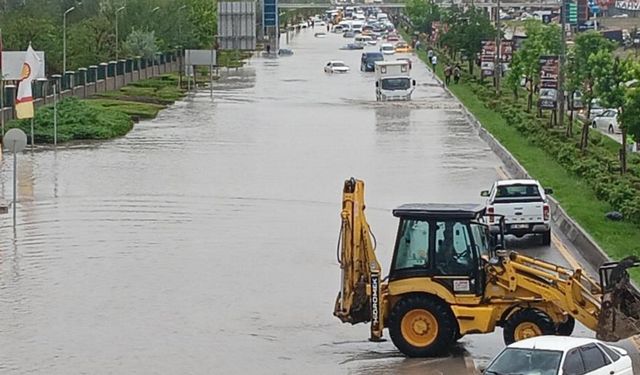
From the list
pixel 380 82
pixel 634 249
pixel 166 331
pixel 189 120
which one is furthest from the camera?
pixel 380 82

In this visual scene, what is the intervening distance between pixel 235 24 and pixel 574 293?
85.2 metres

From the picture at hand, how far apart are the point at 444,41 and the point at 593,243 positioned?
80.8m

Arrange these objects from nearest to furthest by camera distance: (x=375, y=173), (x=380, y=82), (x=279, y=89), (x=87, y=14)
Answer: (x=375, y=173), (x=380, y=82), (x=279, y=89), (x=87, y=14)

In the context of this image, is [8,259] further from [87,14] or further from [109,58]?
[87,14]

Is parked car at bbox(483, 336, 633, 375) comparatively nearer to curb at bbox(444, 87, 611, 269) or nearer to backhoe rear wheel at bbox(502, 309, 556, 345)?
backhoe rear wheel at bbox(502, 309, 556, 345)

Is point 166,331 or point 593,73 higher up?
point 593,73

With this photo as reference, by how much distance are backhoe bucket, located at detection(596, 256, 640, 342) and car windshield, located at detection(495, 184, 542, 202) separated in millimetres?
11391

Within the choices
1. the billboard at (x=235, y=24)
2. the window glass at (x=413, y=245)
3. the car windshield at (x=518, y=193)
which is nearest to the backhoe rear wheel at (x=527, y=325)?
the window glass at (x=413, y=245)

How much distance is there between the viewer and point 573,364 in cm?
1564

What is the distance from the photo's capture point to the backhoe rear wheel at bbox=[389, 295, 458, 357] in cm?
1930

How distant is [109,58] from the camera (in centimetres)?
8944

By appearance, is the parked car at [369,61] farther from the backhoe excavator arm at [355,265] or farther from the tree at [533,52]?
the backhoe excavator arm at [355,265]

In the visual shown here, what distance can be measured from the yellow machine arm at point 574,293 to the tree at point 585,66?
79.6ft

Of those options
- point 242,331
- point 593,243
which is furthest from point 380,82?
point 242,331
